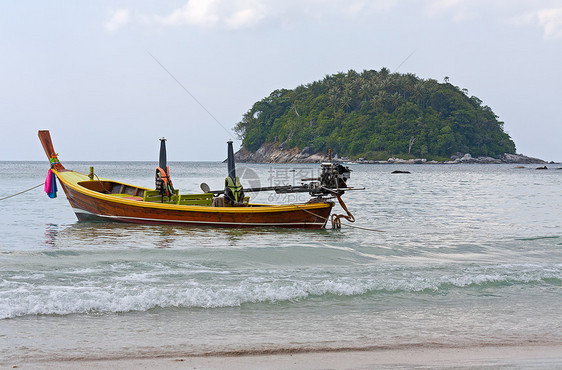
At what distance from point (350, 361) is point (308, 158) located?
121 meters

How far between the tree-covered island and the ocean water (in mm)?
107559

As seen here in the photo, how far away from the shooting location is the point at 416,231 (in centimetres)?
1648

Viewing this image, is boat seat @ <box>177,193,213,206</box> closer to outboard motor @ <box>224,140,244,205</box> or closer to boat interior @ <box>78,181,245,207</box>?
boat interior @ <box>78,181,245,207</box>

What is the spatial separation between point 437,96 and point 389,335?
127 metres

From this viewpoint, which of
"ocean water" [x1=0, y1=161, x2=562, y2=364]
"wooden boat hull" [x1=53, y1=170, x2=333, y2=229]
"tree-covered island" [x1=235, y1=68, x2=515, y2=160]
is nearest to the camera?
"ocean water" [x1=0, y1=161, x2=562, y2=364]

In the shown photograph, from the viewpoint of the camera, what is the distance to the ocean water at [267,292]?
5867 mm

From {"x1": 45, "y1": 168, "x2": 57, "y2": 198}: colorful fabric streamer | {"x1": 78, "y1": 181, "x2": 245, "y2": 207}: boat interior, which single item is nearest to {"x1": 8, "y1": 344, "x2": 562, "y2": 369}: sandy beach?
{"x1": 78, "y1": 181, "x2": 245, "y2": 207}: boat interior

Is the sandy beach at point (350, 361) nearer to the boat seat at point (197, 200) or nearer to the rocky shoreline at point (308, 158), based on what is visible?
the boat seat at point (197, 200)

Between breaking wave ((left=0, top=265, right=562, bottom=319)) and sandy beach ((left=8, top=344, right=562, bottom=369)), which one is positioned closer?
sandy beach ((left=8, top=344, right=562, bottom=369))

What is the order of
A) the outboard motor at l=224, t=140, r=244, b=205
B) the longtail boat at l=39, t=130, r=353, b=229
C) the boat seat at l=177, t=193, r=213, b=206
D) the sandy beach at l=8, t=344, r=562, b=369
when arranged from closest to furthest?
the sandy beach at l=8, t=344, r=562, b=369 < the longtail boat at l=39, t=130, r=353, b=229 < the outboard motor at l=224, t=140, r=244, b=205 < the boat seat at l=177, t=193, r=213, b=206

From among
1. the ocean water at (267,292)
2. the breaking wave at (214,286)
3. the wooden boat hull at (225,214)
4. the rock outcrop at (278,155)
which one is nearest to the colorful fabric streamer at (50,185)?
the wooden boat hull at (225,214)

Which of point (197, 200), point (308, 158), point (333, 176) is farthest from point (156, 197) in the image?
point (308, 158)

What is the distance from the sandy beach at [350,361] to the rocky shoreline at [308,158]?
110m

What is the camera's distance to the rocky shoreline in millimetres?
120175
